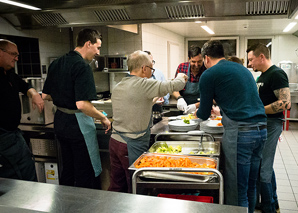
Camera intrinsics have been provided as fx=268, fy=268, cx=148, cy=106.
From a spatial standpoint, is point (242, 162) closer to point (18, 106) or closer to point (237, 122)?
point (237, 122)

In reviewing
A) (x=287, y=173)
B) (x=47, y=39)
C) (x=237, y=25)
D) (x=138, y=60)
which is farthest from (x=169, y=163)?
(x=237, y=25)

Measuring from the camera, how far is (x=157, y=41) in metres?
6.98

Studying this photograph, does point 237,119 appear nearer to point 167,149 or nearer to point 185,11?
point 167,149

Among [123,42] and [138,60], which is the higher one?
[123,42]

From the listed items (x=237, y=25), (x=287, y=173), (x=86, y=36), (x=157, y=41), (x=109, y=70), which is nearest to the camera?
(x=86, y=36)

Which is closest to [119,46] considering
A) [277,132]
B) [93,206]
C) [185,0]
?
[185,0]

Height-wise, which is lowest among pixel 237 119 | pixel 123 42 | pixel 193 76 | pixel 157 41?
pixel 237 119

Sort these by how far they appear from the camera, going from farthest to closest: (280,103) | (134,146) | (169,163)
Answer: (280,103)
(134,146)
(169,163)

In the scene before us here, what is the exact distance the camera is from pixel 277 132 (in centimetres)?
286

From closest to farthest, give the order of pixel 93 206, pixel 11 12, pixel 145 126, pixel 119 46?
1. pixel 93 206
2. pixel 145 126
3. pixel 11 12
4. pixel 119 46

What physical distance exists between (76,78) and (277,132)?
7.04 feet

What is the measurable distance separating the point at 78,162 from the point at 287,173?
3389 millimetres

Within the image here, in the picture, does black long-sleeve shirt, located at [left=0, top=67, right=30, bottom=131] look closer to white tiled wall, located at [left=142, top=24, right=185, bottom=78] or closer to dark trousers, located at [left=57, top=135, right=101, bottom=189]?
dark trousers, located at [left=57, top=135, right=101, bottom=189]

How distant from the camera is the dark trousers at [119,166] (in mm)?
2365
